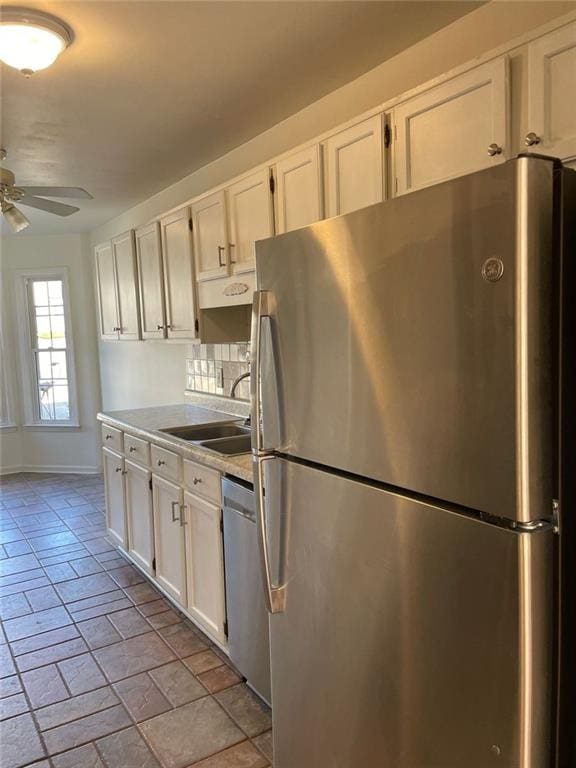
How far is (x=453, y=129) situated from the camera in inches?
65.8

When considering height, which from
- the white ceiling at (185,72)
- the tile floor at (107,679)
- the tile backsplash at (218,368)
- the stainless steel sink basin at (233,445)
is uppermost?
the white ceiling at (185,72)

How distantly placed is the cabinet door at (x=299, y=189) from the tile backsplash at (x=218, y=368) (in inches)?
45.9

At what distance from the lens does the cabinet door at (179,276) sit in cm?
315

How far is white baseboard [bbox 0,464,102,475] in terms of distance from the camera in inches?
239

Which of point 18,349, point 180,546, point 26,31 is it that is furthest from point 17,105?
point 18,349

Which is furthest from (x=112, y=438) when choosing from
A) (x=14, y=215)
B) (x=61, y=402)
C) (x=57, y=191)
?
(x=61, y=402)

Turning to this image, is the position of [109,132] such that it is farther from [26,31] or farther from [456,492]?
[456,492]

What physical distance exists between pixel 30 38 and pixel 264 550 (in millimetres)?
1845

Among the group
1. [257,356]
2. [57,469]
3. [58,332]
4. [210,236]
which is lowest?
[57,469]

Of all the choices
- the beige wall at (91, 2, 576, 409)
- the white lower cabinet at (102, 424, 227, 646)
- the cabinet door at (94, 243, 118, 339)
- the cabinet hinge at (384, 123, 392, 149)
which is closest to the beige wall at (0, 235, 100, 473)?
the beige wall at (91, 2, 576, 409)

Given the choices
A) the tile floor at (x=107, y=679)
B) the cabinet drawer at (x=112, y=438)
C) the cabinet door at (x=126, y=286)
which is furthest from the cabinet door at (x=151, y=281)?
the tile floor at (x=107, y=679)

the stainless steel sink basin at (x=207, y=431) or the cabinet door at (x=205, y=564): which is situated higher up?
the stainless steel sink basin at (x=207, y=431)

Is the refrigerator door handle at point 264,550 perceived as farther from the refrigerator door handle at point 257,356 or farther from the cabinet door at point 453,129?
the cabinet door at point 453,129

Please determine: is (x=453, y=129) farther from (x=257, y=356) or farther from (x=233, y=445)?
(x=233, y=445)
